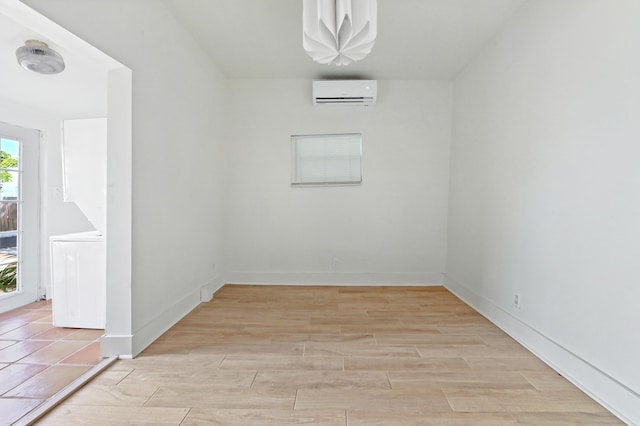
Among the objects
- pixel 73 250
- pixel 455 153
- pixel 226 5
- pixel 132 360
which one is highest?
pixel 226 5

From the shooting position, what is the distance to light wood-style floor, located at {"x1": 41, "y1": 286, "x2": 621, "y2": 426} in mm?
1488

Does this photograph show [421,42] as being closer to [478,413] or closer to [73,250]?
[478,413]

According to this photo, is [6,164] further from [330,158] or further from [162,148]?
[330,158]

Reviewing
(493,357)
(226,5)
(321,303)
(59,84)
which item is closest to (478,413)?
(493,357)

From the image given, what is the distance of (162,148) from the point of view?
7.87 feet

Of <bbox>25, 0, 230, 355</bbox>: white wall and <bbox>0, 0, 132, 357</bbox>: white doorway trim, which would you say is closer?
<bbox>25, 0, 230, 355</bbox>: white wall

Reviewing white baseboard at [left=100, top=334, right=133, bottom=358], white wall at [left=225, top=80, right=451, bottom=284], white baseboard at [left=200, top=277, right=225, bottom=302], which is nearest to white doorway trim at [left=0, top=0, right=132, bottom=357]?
white baseboard at [left=100, top=334, right=133, bottom=358]

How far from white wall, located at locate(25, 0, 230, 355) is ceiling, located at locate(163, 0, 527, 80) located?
0.89 feet

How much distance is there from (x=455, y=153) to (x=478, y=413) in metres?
2.97

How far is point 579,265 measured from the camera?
1.80 metres

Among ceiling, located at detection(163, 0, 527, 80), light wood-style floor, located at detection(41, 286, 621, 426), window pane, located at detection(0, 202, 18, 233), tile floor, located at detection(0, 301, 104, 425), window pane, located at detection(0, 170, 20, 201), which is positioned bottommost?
tile floor, located at detection(0, 301, 104, 425)

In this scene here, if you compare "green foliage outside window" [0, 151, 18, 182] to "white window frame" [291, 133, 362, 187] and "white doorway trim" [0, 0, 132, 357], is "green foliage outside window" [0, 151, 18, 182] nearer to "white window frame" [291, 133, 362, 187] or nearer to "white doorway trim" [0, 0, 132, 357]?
"white doorway trim" [0, 0, 132, 357]

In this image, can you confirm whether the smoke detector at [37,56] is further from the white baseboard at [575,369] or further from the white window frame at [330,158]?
the white baseboard at [575,369]

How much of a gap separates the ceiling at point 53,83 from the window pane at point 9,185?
2.50ft
